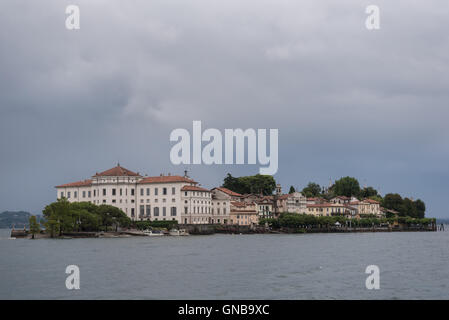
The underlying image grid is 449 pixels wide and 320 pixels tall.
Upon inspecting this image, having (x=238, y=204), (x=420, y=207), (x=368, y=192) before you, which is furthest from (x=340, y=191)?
(x=238, y=204)

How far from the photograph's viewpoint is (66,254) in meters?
45.3

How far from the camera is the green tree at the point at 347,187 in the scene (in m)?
152

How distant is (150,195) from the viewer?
3752 inches

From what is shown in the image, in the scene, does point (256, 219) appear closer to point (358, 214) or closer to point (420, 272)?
point (358, 214)

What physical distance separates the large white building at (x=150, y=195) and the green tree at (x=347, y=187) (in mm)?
64850

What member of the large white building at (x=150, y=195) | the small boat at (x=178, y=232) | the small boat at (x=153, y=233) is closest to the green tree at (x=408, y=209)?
the large white building at (x=150, y=195)

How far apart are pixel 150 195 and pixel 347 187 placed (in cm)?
7271

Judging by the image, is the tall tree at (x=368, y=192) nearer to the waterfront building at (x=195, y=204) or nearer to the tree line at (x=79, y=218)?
the waterfront building at (x=195, y=204)

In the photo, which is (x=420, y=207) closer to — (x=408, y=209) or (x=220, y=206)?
(x=408, y=209)

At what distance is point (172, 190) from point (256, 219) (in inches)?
902

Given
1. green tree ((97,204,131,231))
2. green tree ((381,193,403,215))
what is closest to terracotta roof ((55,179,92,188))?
green tree ((97,204,131,231))
